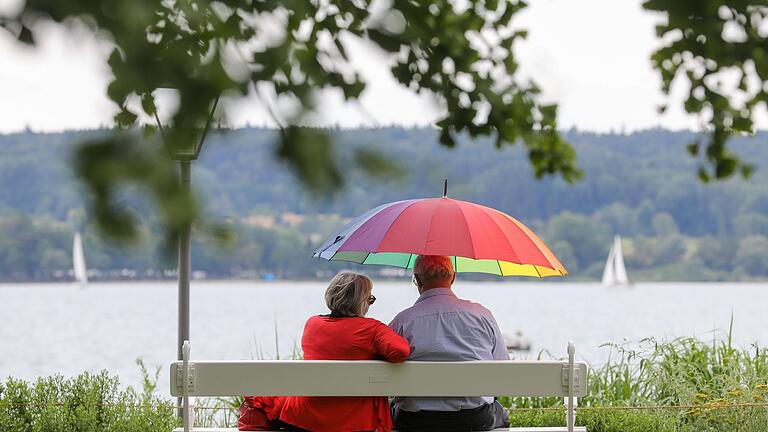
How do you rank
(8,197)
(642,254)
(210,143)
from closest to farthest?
1. (210,143)
2. (8,197)
3. (642,254)

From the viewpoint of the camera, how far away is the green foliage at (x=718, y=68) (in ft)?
6.15

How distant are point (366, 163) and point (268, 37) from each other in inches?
8.4

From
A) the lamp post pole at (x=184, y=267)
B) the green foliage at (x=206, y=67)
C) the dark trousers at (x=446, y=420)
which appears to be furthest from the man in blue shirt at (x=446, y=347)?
the green foliage at (x=206, y=67)

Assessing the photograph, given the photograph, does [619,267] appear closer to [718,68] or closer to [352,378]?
[352,378]

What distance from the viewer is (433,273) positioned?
4.09 m

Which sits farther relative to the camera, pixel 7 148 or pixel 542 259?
pixel 542 259

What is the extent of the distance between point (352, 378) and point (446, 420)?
1.31 feet

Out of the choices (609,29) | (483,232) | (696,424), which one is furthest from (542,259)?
(609,29)

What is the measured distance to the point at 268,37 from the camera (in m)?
1.35

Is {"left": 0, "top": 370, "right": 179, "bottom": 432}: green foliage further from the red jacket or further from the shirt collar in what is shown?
the shirt collar

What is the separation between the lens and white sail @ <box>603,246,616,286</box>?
4275 cm

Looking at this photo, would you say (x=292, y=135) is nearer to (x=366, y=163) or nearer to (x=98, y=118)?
(x=366, y=163)

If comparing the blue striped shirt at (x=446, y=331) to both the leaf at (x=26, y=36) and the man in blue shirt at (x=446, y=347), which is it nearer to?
the man in blue shirt at (x=446, y=347)

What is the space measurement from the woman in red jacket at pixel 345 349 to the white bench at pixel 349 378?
0.10 metres
